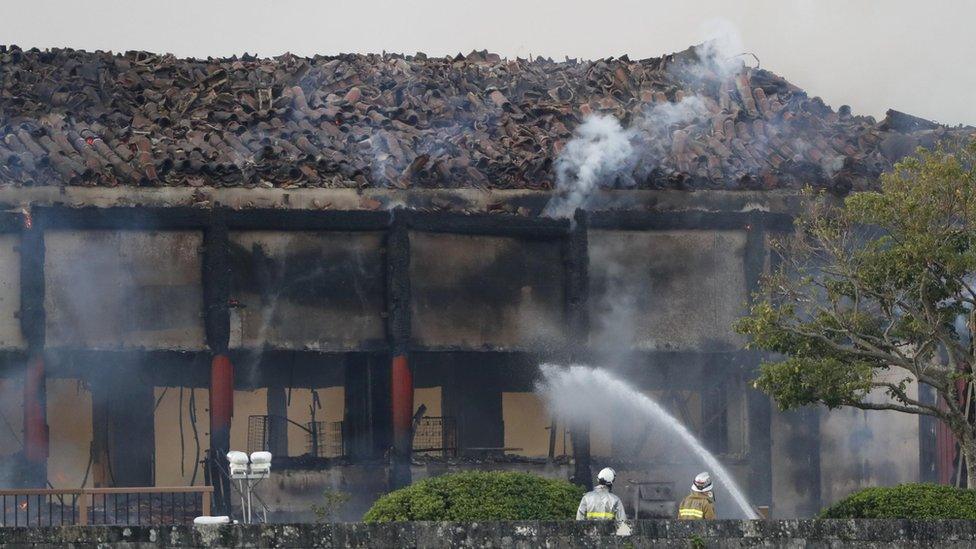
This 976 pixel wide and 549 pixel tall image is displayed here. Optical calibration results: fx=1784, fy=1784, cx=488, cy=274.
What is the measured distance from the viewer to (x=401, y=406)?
36.1 metres

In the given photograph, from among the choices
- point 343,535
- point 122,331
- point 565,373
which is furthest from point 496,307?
point 343,535

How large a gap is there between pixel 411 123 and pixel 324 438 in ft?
24.6

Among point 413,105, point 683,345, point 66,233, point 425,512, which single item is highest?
point 413,105

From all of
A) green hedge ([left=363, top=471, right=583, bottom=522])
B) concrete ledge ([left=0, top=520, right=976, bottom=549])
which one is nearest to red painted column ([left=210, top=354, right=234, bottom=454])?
green hedge ([left=363, top=471, right=583, bottom=522])

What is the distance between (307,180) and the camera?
3709cm

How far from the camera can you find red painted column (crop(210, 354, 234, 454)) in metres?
35.8

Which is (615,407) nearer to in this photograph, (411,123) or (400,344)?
(400,344)

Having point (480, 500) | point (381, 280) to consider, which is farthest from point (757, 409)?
point (480, 500)

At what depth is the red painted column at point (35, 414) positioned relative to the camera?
115 feet

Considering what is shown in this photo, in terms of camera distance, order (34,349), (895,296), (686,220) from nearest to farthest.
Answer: (895,296), (34,349), (686,220)

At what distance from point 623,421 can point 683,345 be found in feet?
7.78

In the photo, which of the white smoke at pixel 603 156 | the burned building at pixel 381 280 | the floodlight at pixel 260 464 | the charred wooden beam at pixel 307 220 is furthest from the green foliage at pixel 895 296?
the charred wooden beam at pixel 307 220

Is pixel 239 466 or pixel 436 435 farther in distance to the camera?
pixel 436 435

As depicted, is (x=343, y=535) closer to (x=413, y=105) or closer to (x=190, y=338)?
(x=190, y=338)
